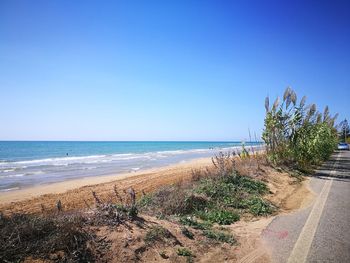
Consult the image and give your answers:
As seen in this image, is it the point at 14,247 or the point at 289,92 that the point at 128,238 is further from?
the point at 289,92

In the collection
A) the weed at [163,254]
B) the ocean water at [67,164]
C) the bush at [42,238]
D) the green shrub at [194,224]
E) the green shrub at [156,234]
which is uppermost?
the bush at [42,238]

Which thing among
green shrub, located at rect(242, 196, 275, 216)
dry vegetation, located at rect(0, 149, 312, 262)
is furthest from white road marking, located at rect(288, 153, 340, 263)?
green shrub, located at rect(242, 196, 275, 216)

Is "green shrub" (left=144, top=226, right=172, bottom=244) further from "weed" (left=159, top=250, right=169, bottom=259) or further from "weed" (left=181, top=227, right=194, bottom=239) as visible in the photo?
"weed" (left=181, top=227, right=194, bottom=239)

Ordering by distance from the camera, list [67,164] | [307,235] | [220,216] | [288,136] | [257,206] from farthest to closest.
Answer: [67,164]
[288,136]
[257,206]
[220,216]
[307,235]

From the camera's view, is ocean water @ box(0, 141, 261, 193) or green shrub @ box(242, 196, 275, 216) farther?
ocean water @ box(0, 141, 261, 193)

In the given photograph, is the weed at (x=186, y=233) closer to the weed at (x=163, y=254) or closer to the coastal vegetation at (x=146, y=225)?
the coastal vegetation at (x=146, y=225)

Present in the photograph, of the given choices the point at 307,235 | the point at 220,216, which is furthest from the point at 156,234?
the point at 307,235

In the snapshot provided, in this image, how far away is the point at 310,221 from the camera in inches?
288

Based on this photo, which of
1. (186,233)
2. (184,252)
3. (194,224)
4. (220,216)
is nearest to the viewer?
(184,252)

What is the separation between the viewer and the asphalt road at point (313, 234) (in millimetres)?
5273

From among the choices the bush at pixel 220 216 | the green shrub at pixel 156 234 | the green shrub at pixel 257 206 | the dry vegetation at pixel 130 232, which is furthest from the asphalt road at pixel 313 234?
the green shrub at pixel 156 234

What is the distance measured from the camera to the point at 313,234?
6.34 meters

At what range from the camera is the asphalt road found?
17.3 feet

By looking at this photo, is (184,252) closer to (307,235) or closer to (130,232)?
(130,232)
